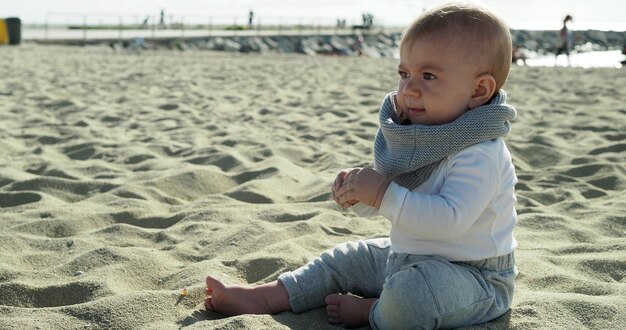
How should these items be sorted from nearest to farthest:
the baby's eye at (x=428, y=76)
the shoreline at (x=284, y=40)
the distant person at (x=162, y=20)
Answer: the baby's eye at (x=428, y=76), the shoreline at (x=284, y=40), the distant person at (x=162, y=20)

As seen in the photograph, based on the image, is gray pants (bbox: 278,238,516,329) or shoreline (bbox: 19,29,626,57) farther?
shoreline (bbox: 19,29,626,57)

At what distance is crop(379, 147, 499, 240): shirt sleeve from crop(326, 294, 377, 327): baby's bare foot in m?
0.30

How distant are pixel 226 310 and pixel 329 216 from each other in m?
1.21

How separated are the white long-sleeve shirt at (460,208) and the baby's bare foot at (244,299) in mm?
400

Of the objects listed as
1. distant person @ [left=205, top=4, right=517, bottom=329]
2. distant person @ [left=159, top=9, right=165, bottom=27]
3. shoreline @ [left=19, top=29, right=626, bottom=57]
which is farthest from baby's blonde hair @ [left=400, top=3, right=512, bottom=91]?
distant person @ [left=159, top=9, right=165, bottom=27]

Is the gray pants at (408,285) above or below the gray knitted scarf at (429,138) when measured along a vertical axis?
below

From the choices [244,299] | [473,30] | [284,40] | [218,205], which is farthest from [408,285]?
[284,40]

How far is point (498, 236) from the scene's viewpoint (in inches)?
81.9

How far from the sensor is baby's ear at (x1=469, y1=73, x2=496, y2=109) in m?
2.04

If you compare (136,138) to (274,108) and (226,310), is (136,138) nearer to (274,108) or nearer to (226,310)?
(274,108)

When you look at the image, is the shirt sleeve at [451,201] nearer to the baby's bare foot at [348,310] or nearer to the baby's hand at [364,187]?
the baby's hand at [364,187]

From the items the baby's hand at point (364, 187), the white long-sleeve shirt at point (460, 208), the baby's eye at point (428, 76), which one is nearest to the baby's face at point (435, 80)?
the baby's eye at point (428, 76)

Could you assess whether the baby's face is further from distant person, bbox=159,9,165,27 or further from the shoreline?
distant person, bbox=159,9,165,27

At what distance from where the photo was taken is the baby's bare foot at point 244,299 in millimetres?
2213
